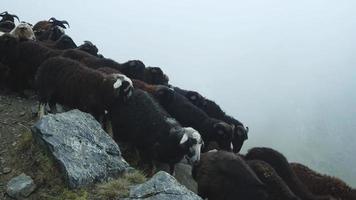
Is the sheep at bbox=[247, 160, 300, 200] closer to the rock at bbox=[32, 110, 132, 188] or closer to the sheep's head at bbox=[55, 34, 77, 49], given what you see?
the rock at bbox=[32, 110, 132, 188]

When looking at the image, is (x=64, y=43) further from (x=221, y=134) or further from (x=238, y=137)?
(x=238, y=137)

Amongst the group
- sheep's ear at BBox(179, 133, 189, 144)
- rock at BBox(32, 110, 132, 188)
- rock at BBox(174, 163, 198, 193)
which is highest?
sheep's ear at BBox(179, 133, 189, 144)

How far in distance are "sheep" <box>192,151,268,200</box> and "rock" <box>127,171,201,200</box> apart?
2.47 meters

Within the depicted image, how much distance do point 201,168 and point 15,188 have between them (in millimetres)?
4244

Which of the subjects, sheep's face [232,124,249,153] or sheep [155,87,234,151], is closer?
sheep [155,87,234,151]

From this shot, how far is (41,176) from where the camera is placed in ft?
29.3

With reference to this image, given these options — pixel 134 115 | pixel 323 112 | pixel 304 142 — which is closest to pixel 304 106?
pixel 323 112

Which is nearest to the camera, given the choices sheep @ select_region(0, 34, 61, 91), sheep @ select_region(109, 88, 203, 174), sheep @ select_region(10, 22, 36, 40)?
sheep @ select_region(109, 88, 203, 174)

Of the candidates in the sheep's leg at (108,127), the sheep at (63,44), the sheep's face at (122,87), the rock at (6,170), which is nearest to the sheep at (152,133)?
the sheep's leg at (108,127)

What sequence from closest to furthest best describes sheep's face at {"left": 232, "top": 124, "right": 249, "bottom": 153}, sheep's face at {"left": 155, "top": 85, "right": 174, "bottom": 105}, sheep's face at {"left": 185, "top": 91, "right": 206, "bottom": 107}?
1. sheep's face at {"left": 155, "top": 85, "right": 174, "bottom": 105}
2. sheep's face at {"left": 232, "top": 124, "right": 249, "bottom": 153}
3. sheep's face at {"left": 185, "top": 91, "right": 206, "bottom": 107}

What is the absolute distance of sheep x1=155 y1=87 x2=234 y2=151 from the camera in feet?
48.5

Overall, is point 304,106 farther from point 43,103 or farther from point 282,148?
point 43,103

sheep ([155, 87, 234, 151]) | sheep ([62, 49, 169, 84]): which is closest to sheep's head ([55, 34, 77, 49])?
sheep ([62, 49, 169, 84])

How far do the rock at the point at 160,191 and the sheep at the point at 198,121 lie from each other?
243 inches
